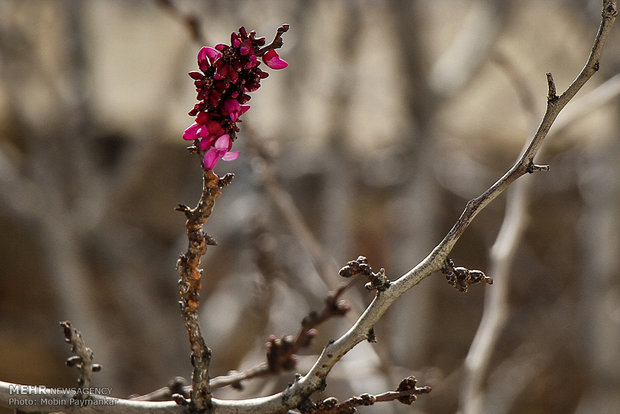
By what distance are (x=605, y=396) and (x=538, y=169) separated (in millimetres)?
1865

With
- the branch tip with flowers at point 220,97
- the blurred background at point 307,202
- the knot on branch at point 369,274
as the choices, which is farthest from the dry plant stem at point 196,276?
the blurred background at point 307,202

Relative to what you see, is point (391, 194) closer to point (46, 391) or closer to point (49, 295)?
point (49, 295)

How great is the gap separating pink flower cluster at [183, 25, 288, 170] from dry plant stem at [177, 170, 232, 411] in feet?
0.07

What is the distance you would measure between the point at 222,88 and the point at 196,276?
0.42 ft

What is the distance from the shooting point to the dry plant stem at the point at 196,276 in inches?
16.8

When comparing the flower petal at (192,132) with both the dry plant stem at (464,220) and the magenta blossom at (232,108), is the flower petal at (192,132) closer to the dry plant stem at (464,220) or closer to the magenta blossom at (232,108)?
the magenta blossom at (232,108)

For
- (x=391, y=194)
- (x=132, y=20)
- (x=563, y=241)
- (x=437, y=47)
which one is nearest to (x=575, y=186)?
(x=563, y=241)

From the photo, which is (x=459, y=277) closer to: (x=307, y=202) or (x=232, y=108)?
(x=232, y=108)

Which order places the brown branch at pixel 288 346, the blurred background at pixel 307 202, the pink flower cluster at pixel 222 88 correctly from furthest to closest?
the blurred background at pixel 307 202, the brown branch at pixel 288 346, the pink flower cluster at pixel 222 88

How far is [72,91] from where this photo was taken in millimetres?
2221

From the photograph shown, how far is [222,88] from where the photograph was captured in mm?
407

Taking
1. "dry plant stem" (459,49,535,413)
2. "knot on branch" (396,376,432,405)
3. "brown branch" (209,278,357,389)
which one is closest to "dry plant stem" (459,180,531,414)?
"dry plant stem" (459,49,535,413)

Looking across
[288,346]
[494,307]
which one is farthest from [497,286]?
[288,346]

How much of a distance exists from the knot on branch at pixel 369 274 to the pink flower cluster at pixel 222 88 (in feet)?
0.42
